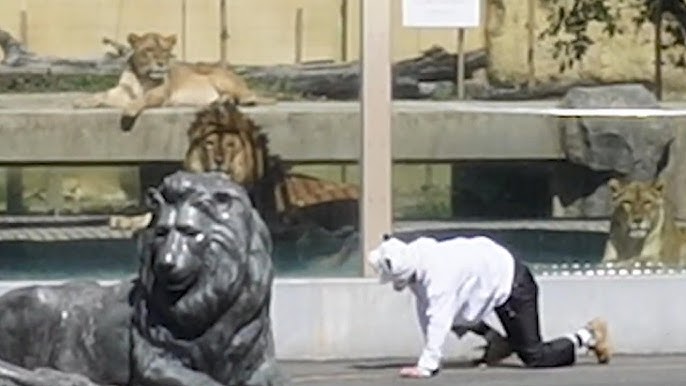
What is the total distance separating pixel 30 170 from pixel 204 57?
55.5 inches

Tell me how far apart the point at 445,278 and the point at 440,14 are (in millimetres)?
2434

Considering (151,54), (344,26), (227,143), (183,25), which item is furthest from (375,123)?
(151,54)

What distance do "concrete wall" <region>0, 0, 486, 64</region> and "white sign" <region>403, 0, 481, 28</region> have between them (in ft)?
0.16

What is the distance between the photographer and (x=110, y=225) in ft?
50.0

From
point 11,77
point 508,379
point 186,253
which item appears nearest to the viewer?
point 186,253

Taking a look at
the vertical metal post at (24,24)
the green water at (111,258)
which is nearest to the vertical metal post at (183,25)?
the vertical metal post at (24,24)

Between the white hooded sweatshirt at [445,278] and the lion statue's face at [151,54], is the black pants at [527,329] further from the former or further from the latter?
the lion statue's face at [151,54]

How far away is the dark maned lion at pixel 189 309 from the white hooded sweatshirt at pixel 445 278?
19.6 feet

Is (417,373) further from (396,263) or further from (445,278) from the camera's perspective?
(396,263)

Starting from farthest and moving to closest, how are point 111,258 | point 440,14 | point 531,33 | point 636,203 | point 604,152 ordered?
point 636,203 → point 604,152 → point 531,33 → point 111,258 → point 440,14

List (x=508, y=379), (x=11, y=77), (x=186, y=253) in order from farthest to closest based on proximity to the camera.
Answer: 1. (x=11, y=77)
2. (x=508, y=379)
3. (x=186, y=253)

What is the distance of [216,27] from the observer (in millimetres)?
15078

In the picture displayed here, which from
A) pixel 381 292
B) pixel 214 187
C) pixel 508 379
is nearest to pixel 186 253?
pixel 214 187

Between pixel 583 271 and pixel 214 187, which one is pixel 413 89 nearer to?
pixel 583 271
